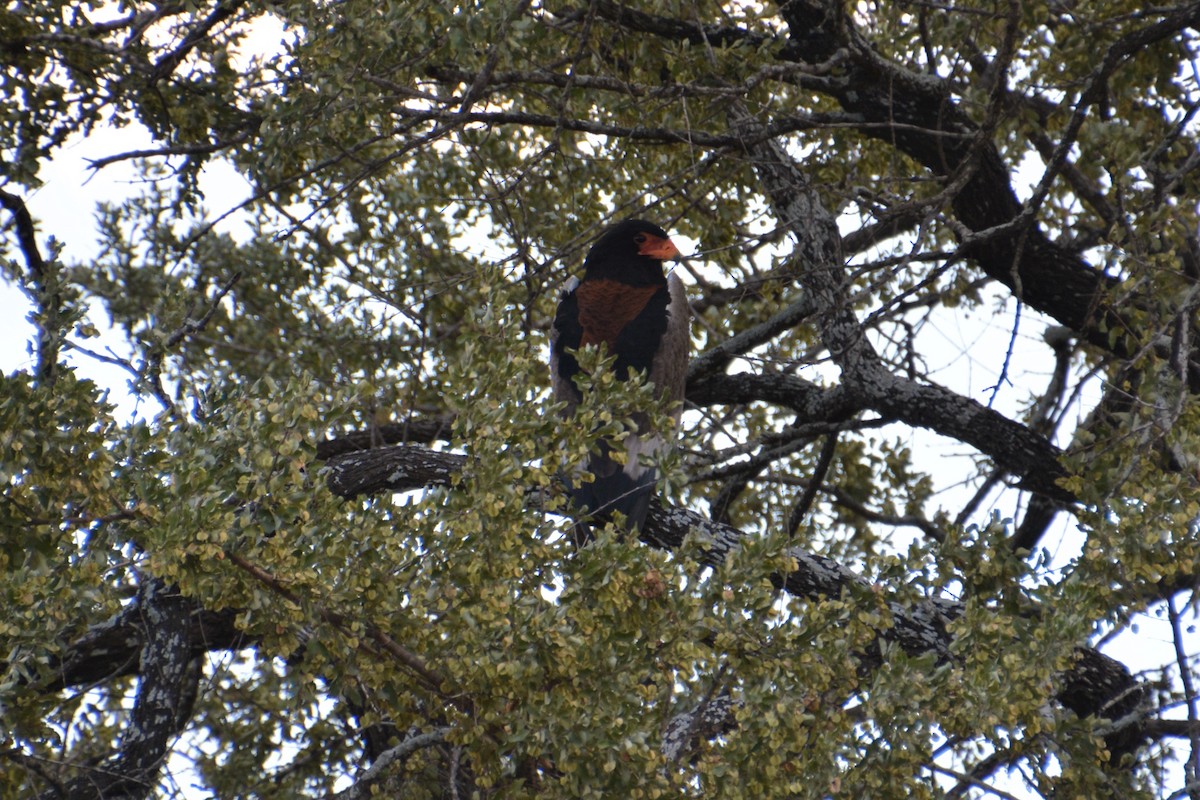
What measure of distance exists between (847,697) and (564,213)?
3298mm

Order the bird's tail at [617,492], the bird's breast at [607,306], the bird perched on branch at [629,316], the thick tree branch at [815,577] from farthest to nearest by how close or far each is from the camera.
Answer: the bird's breast at [607,306]
the bird perched on branch at [629,316]
the bird's tail at [617,492]
the thick tree branch at [815,577]

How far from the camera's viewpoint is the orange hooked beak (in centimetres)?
583

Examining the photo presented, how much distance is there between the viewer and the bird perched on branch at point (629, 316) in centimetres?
536

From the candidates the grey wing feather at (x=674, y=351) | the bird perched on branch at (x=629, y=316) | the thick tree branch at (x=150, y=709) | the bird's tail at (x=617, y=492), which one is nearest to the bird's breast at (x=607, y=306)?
the bird perched on branch at (x=629, y=316)

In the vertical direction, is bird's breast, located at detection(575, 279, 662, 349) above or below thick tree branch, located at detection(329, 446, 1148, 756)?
above

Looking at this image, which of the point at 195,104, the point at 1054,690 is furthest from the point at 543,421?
the point at 195,104

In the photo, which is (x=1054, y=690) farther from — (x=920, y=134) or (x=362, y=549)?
(x=920, y=134)

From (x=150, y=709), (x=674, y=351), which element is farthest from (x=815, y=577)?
(x=150, y=709)

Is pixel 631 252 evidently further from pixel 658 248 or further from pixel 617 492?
pixel 617 492

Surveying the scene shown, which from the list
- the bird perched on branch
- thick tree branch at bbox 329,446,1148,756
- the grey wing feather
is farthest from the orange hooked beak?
thick tree branch at bbox 329,446,1148,756

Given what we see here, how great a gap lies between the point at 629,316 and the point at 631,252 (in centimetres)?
48

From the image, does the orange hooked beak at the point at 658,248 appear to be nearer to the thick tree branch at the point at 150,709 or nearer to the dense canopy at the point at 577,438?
the dense canopy at the point at 577,438

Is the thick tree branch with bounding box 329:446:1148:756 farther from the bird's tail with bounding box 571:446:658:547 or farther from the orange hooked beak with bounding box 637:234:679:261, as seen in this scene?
the orange hooked beak with bounding box 637:234:679:261

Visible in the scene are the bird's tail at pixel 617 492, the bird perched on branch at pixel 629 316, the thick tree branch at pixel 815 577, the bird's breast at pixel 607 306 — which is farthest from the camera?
the bird's breast at pixel 607 306
